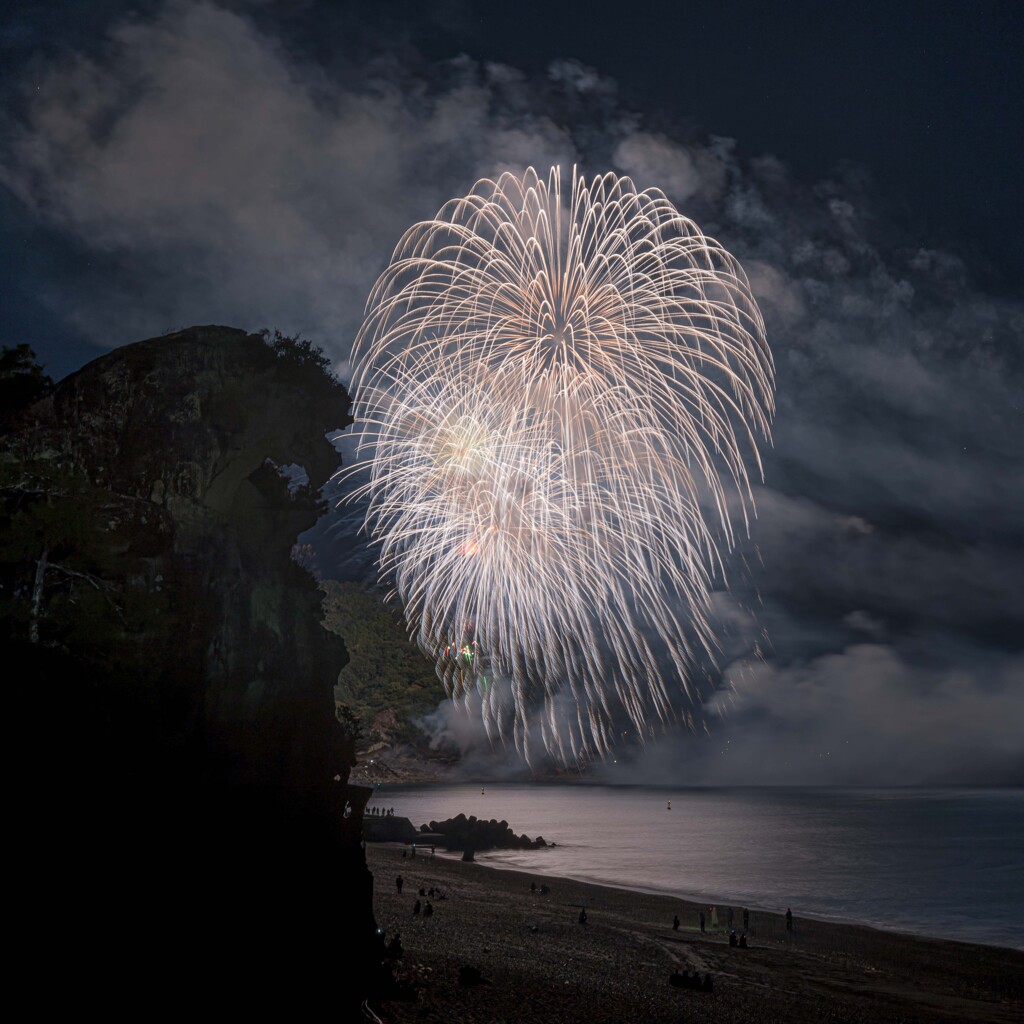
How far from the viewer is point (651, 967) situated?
3428cm

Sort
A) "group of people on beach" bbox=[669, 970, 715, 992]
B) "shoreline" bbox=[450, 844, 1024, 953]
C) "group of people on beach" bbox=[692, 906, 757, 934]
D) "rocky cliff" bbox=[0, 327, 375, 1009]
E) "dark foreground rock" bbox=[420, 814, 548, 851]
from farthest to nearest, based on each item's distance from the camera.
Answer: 1. "dark foreground rock" bbox=[420, 814, 548, 851]
2. "shoreline" bbox=[450, 844, 1024, 953]
3. "group of people on beach" bbox=[692, 906, 757, 934]
4. "group of people on beach" bbox=[669, 970, 715, 992]
5. "rocky cliff" bbox=[0, 327, 375, 1009]

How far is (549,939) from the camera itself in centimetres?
3981

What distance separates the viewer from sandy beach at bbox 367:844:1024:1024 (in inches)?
974

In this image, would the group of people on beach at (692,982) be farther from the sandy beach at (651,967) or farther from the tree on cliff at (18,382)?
the tree on cliff at (18,382)

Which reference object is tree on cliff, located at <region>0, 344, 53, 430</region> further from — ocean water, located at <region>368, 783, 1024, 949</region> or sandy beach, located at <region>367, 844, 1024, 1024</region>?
ocean water, located at <region>368, 783, 1024, 949</region>

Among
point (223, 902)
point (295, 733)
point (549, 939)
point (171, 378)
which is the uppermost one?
point (171, 378)

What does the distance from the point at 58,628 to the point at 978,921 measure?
70.7 meters

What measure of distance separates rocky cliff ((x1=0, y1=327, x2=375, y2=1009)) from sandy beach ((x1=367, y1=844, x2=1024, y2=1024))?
4.86 metres

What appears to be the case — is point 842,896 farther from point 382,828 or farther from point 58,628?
point 58,628

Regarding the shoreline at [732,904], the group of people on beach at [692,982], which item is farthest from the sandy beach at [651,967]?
the shoreline at [732,904]

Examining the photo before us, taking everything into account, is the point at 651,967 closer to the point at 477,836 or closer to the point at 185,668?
the point at 185,668

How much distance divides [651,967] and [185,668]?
26244 millimetres

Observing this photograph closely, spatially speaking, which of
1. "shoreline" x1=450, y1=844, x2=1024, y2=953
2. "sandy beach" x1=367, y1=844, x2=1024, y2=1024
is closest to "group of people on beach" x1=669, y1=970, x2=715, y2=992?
"sandy beach" x1=367, y1=844, x2=1024, y2=1024

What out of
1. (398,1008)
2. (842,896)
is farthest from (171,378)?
(842,896)
